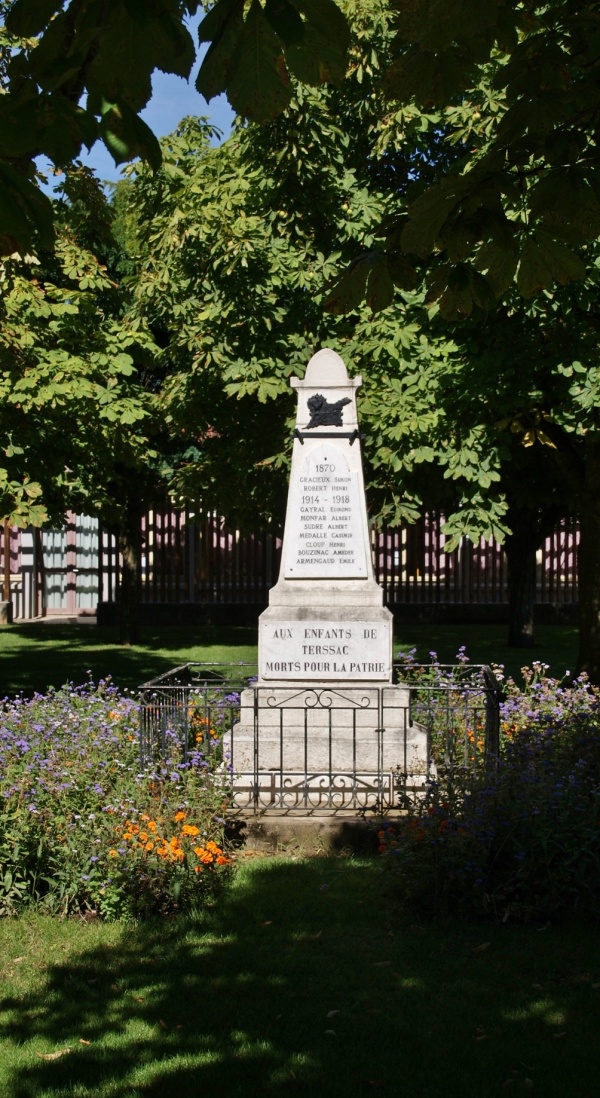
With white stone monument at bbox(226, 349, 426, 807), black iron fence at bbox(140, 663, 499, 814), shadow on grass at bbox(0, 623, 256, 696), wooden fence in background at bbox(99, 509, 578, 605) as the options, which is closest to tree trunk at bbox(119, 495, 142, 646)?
shadow on grass at bbox(0, 623, 256, 696)

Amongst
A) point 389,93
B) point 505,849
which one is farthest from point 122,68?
point 505,849

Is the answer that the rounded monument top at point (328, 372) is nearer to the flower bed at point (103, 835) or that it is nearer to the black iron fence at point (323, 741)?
the black iron fence at point (323, 741)

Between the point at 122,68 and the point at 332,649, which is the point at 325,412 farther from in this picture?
the point at 122,68

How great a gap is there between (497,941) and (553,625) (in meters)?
21.8

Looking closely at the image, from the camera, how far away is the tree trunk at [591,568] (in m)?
12.9

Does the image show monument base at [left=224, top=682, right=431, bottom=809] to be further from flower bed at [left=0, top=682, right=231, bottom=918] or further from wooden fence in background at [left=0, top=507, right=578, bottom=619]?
wooden fence in background at [left=0, top=507, right=578, bottom=619]

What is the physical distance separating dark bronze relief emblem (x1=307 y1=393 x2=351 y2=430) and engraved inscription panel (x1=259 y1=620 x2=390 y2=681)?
169cm

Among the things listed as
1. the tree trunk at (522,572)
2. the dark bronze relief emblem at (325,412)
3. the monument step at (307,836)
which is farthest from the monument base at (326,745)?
the tree trunk at (522,572)

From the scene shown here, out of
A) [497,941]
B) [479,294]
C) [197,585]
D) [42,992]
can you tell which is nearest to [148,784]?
[42,992]

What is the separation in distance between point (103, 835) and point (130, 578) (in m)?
15.3

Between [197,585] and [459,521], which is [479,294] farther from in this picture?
[197,585]

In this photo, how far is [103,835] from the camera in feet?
19.8

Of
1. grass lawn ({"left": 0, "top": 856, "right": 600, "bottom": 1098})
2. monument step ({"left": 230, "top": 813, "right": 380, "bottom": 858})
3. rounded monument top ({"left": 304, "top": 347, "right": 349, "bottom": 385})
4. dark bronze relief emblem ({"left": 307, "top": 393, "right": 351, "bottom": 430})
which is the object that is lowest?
grass lawn ({"left": 0, "top": 856, "right": 600, "bottom": 1098})

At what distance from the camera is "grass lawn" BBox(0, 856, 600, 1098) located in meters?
4.15
